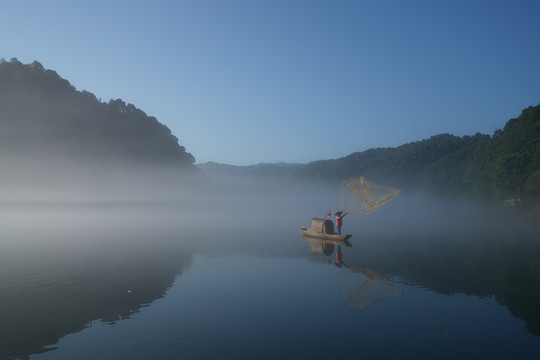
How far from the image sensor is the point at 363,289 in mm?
21516

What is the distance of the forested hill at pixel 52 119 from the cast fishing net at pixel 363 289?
541 feet

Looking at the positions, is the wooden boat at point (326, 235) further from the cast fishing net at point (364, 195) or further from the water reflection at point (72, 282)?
the water reflection at point (72, 282)

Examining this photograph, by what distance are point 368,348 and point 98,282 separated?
54.9ft

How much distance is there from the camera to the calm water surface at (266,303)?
13789mm

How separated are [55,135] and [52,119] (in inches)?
282

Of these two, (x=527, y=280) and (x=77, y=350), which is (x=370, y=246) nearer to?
(x=527, y=280)

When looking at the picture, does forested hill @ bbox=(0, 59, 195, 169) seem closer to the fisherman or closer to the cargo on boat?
the cargo on boat

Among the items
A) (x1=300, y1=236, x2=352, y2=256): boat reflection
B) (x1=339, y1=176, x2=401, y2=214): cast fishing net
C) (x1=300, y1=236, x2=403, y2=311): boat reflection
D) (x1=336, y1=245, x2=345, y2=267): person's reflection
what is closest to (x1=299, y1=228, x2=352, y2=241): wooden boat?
(x1=300, y1=236, x2=352, y2=256): boat reflection

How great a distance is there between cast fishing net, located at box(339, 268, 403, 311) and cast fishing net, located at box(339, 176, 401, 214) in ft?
28.1

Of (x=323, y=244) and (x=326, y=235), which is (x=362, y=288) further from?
(x=326, y=235)

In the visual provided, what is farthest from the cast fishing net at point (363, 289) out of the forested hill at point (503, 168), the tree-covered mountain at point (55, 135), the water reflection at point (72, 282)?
the tree-covered mountain at point (55, 135)

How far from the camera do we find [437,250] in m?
37.1

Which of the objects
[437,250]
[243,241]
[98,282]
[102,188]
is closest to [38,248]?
[98,282]

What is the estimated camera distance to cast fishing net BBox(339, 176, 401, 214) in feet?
108
